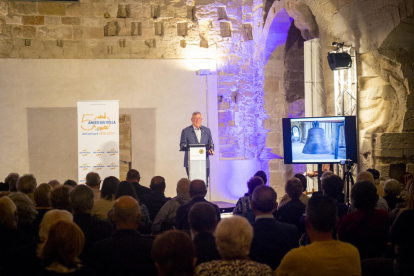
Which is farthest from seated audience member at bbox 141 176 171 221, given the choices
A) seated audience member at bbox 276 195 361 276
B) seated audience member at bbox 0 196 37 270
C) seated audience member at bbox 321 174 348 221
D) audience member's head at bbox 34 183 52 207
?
seated audience member at bbox 276 195 361 276

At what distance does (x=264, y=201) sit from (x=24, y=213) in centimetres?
170

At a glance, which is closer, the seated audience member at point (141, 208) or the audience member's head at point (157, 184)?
the seated audience member at point (141, 208)

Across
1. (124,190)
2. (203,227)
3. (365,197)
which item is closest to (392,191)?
(365,197)

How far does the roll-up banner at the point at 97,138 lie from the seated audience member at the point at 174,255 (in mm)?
5451

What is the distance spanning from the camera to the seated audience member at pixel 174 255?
1.82 m

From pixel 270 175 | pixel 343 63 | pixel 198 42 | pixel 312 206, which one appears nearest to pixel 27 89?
pixel 198 42

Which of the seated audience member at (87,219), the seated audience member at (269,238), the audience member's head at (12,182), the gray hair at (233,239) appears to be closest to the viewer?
the gray hair at (233,239)

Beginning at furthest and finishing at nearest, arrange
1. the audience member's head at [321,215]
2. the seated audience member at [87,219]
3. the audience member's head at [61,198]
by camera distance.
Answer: the audience member's head at [61,198]
the seated audience member at [87,219]
the audience member's head at [321,215]

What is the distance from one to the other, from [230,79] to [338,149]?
349 centimetres

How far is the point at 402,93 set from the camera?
5516 millimetres

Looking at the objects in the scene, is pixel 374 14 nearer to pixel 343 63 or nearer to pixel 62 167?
pixel 343 63

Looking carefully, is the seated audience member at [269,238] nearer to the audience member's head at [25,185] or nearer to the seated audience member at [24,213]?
the seated audience member at [24,213]

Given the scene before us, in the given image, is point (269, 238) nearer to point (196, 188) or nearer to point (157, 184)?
point (196, 188)

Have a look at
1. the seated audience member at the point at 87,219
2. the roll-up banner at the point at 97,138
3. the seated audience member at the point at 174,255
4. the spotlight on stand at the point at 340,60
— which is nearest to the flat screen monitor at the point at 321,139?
the spotlight on stand at the point at 340,60
